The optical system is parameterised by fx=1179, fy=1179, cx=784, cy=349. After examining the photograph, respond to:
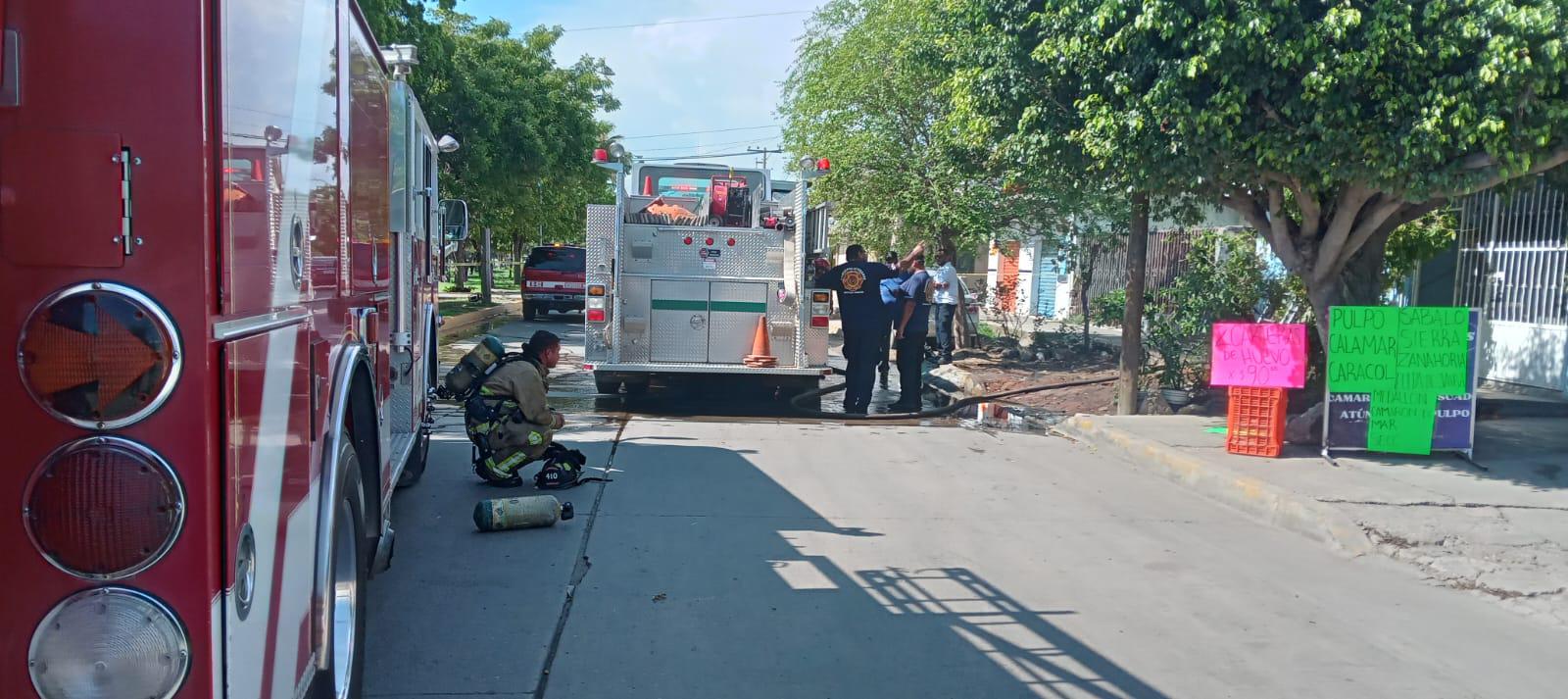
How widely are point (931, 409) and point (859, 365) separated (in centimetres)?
108

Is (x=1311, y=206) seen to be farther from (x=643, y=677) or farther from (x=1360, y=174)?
(x=643, y=677)

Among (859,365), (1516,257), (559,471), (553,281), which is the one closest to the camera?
(559,471)

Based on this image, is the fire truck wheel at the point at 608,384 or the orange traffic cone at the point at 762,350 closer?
the orange traffic cone at the point at 762,350

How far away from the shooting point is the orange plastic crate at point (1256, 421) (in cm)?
935

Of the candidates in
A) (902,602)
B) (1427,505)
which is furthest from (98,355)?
(1427,505)

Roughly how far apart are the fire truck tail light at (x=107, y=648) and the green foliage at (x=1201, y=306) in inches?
444

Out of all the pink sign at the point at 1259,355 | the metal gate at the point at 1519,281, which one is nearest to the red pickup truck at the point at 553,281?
the metal gate at the point at 1519,281

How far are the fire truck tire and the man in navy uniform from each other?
8.00 ft

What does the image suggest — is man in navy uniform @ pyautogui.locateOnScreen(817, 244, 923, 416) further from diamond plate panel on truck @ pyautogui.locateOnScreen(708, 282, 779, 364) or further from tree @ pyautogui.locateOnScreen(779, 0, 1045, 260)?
tree @ pyautogui.locateOnScreen(779, 0, 1045, 260)

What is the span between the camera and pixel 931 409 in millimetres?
13180

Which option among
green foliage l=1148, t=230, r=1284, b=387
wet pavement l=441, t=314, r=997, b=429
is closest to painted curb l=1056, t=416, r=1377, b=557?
wet pavement l=441, t=314, r=997, b=429

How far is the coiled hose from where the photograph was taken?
12.5 m

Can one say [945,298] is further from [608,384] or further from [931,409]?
[608,384]

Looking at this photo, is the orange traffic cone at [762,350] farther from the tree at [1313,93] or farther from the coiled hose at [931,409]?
the tree at [1313,93]
